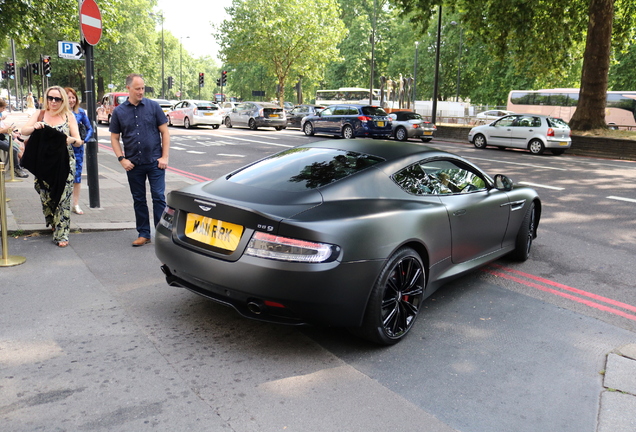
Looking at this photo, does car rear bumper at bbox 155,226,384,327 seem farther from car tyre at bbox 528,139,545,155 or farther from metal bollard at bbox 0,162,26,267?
car tyre at bbox 528,139,545,155

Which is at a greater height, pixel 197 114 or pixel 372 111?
pixel 372 111

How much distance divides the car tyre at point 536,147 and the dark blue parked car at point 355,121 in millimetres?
5901

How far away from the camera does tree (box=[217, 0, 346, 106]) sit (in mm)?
45375

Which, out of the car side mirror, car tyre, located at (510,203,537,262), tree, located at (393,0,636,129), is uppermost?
tree, located at (393,0,636,129)

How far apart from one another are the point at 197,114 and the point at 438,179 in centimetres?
2697

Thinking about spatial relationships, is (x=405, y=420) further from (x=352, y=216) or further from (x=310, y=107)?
(x=310, y=107)

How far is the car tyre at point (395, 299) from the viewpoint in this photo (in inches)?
141

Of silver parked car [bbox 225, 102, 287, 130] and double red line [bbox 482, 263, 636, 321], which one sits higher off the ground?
silver parked car [bbox 225, 102, 287, 130]

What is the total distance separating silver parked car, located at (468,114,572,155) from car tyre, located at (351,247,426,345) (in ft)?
57.7

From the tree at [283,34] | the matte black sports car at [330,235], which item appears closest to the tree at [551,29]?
A: the matte black sports car at [330,235]

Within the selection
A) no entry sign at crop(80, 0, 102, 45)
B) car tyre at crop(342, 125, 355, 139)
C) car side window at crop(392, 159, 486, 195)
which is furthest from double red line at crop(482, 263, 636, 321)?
car tyre at crop(342, 125, 355, 139)

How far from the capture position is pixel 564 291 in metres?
5.07

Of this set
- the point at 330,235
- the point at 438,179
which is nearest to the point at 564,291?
the point at 438,179

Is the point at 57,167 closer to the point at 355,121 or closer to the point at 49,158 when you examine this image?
the point at 49,158
